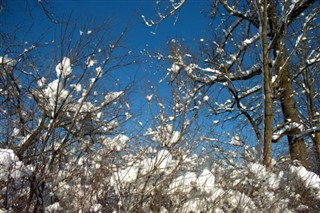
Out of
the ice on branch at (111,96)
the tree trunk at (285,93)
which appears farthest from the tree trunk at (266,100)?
the ice on branch at (111,96)

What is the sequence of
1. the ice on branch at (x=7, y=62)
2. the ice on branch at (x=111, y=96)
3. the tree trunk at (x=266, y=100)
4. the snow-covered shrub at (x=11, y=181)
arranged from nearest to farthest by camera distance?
1. the snow-covered shrub at (x=11, y=181)
2. the ice on branch at (x=7, y=62)
3. the ice on branch at (x=111, y=96)
4. the tree trunk at (x=266, y=100)

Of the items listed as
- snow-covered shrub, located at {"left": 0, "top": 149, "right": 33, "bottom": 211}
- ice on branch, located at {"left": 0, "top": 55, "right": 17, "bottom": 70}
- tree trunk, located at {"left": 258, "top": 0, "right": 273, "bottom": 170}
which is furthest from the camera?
tree trunk, located at {"left": 258, "top": 0, "right": 273, "bottom": 170}

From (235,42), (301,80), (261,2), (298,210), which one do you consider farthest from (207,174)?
(301,80)

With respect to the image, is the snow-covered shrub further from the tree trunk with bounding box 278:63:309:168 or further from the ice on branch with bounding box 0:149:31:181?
the tree trunk with bounding box 278:63:309:168

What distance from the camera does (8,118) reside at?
2.93m

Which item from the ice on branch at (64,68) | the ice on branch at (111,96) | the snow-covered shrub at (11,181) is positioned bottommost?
the snow-covered shrub at (11,181)

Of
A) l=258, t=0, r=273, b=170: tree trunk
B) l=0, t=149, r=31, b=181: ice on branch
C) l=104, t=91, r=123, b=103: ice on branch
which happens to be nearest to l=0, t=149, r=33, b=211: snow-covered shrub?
l=0, t=149, r=31, b=181: ice on branch

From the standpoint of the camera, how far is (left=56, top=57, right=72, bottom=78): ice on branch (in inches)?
124

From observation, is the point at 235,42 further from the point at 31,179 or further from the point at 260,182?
the point at 31,179

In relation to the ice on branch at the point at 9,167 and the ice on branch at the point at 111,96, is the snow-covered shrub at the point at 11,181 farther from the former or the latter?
the ice on branch at the point at 111,96

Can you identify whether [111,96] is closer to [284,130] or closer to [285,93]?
[284,130]

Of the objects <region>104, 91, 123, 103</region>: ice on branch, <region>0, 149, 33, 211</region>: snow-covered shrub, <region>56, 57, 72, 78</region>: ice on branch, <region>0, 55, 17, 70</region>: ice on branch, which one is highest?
<region>0, 55, 17, 70</region>: ice on branch

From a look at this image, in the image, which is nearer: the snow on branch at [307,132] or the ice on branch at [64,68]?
the ice on branch at [64,68]

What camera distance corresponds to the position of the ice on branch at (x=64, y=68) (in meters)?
3.16
